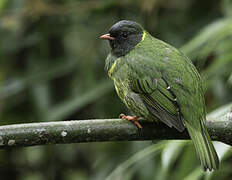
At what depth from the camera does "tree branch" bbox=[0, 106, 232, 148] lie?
2.40 meters

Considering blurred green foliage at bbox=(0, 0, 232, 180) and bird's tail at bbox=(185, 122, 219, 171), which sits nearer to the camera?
bird's tail at bbox=(185, 122, 219, 171)

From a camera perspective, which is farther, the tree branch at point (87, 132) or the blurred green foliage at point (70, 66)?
the blurred green foliage at point (70, 66)

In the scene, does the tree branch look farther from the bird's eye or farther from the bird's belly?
the bird's eye

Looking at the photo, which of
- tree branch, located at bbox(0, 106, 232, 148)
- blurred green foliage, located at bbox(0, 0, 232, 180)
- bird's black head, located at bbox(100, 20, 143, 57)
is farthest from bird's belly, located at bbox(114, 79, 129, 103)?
blurred green foliage, located at bbox(0, 0, 232, 180)

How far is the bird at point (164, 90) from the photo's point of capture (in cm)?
279

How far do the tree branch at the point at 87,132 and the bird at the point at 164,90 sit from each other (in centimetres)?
10

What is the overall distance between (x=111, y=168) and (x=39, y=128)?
229 cm

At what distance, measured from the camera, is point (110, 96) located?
16.0 ft

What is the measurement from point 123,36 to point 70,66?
59.6 inches

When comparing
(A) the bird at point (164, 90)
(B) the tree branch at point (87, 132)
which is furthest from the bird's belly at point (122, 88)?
(B) the tree branch at point (87, 132)

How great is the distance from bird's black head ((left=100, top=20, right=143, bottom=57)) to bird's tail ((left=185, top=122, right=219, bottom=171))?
3.22ft

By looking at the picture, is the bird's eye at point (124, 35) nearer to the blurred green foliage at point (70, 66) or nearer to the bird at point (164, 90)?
the bird at point (164, 90)

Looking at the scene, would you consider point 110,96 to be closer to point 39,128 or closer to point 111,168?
point 111,168

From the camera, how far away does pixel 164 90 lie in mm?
3051
